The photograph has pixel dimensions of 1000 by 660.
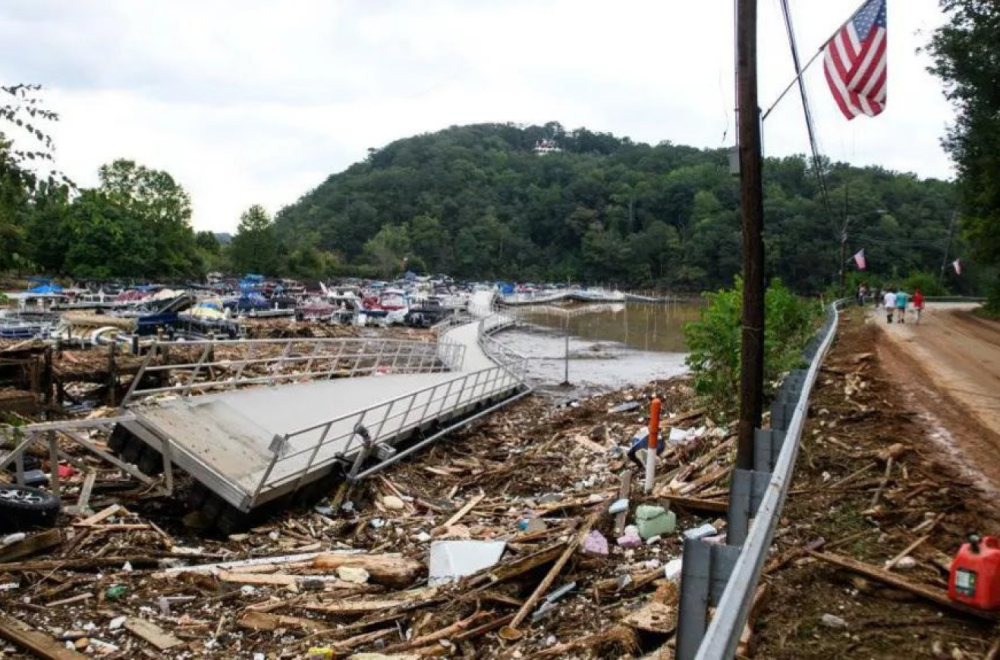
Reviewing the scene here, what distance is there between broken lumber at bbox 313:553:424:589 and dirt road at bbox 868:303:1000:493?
5969 mm

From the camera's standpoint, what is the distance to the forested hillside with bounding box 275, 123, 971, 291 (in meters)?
116

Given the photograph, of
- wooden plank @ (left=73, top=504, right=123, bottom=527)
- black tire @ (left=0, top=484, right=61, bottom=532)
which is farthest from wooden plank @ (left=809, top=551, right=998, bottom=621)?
wooden plank @ (left=73, top=504, right=123, bottom=527)

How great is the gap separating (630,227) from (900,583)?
17695 cm

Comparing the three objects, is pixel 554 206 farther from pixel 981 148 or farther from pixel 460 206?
pixel 981 148

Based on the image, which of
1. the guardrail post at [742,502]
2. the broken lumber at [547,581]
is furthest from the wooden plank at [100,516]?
the guardrail post at [742,502]

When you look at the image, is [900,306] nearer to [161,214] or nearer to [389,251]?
[161,214]

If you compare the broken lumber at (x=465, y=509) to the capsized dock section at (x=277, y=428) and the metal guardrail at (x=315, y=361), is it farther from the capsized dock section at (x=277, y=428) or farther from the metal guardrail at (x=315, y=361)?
the metal guardrail at (x=315, y=361)

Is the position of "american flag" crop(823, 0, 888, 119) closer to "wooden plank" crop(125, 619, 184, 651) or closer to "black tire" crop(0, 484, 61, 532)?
"wooden plank" crop(125, 619, 184, 651)

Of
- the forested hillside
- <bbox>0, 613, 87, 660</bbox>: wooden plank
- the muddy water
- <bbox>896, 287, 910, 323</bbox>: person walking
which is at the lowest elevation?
the muddy water

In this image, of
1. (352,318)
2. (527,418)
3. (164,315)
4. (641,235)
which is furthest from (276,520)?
(641,235)

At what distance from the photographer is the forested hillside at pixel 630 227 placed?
11625 cm

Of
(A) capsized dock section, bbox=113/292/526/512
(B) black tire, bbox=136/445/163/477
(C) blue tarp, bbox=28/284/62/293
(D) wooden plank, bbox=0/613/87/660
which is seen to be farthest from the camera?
(C) blue tarp, bbox=28/284/62/293

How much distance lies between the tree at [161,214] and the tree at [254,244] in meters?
6.59

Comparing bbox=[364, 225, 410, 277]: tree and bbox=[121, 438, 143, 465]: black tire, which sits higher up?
bbox=[364, 225, 410, 277]: tree
